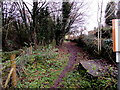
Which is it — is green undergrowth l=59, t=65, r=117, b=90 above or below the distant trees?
below

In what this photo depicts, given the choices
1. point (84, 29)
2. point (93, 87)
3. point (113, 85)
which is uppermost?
point (84, 29)

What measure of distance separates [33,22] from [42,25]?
119 centimetres

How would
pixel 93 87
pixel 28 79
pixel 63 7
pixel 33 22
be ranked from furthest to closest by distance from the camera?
pixel 63 7 < pixel 33 22 < pixel 28 79 < pixel 93 87

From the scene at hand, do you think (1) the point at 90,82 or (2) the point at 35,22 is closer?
(1) the point at 90,82

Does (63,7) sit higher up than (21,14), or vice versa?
(63,7)

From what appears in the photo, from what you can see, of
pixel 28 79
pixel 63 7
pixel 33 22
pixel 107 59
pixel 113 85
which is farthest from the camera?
pixel 63 7

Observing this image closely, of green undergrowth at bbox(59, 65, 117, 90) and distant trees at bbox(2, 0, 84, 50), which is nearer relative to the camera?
green undergrowth at bbox(59, 65, 117, 90)

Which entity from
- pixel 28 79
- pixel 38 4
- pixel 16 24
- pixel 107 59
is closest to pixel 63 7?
pixel 38 4

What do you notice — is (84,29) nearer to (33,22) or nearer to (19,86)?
(33,22)

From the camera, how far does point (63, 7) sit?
22.9 feet

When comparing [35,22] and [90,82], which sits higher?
[35,22]

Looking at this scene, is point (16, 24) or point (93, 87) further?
point (16, 24)

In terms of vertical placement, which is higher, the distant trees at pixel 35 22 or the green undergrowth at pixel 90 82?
the distant trees at pixel 35 22

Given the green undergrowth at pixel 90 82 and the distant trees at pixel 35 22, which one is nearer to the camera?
the green undergrowth at pixel 90 82
